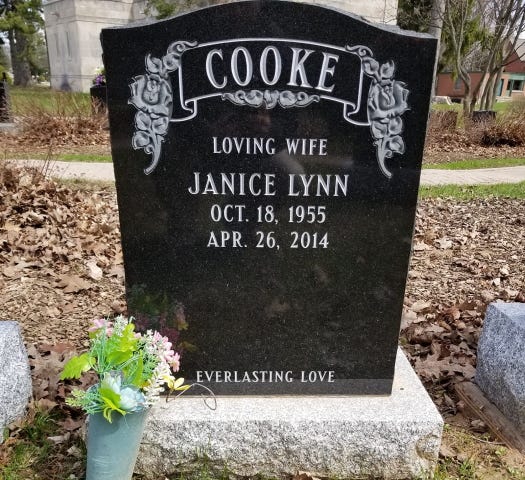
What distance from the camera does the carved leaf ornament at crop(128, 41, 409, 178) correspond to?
204 centimetres

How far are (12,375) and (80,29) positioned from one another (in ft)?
113

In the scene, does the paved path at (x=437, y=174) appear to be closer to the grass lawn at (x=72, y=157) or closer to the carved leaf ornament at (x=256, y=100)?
the grass lawn at (x=72, y=157)

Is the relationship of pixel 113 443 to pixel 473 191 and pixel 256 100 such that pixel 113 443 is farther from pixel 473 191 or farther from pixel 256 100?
pixel 473 191

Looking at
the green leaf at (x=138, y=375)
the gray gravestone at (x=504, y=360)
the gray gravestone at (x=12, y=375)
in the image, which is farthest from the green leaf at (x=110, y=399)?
the gray gravestone at (x=504, y=360)

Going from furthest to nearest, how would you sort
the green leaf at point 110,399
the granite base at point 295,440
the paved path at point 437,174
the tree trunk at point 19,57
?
the tree trunk at point 19,57, the paved path at point 437,174, the granite base at point 295,440, the green leaf at point 110,399

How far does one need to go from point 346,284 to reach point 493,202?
5.41 meters

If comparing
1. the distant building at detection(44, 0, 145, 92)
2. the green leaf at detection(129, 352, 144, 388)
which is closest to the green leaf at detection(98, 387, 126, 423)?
the green leaf at detection(129, 352, 144, 388)

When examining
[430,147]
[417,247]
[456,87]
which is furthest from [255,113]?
[456,87]

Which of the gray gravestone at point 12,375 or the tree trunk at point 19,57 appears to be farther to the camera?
the tree trunk at point 19,57

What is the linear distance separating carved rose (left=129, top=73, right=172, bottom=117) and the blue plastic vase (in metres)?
1.20

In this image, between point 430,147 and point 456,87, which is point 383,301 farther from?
point 456,87

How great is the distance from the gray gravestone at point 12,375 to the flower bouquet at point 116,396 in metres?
0.56

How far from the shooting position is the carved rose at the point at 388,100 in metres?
2.07

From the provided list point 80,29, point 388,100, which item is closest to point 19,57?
point 80,29
